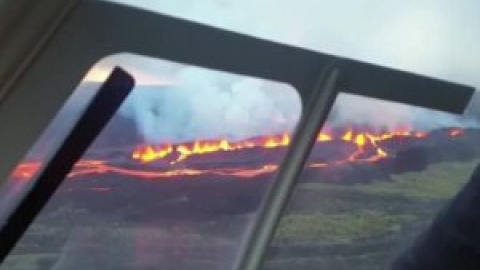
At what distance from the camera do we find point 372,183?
1.87 m

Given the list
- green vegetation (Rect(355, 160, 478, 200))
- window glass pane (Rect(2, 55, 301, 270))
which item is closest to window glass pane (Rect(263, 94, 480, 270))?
green vegetation (Rect(355, 160, 478, 200))

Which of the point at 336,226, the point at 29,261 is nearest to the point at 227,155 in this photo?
the point at 336,226

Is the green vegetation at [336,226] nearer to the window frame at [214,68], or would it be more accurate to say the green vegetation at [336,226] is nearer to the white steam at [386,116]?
the window frame at [214,68]

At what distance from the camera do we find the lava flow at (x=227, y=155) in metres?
1.59

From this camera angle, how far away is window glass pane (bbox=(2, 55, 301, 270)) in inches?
60.0

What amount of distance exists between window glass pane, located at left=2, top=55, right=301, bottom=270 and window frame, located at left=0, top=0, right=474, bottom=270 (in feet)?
0.09

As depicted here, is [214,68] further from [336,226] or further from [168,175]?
[336,226]

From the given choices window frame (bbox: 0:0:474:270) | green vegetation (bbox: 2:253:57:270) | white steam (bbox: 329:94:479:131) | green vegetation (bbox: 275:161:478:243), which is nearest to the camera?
window frame (bbox: 0:0:474:270)

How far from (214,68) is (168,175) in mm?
288

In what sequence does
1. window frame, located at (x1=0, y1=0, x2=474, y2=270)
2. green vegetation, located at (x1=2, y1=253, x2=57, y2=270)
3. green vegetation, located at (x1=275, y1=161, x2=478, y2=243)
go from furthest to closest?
1. green vegetation, located at (x1=275, y1=161, x2=478, y2=243)
2. green vegetation, located at (x1=2, y1=253, x2=57, y2=270)
3. window frame, located at (x1=0, y1=0, x2=474, y2=270)

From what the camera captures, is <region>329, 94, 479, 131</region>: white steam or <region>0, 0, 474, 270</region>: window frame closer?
<region>0, 0, 474, 270</region>: window frame

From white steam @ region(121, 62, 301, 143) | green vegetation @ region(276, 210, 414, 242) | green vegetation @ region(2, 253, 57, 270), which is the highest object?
white steam @ region(121, 62, 301, 143)

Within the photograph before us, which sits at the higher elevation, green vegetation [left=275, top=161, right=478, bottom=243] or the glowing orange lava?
the glowing orange lava

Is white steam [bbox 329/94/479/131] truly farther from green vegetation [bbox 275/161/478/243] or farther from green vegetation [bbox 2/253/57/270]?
green vegetation [bbox 2/253/57/270]
